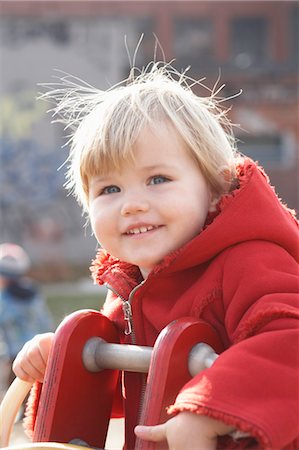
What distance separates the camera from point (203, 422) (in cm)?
169

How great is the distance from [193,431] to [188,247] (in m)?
0.49

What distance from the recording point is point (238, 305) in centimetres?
188

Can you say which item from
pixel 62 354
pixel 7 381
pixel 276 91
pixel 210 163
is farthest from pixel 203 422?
pixel 276 91

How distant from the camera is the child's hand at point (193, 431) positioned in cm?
169

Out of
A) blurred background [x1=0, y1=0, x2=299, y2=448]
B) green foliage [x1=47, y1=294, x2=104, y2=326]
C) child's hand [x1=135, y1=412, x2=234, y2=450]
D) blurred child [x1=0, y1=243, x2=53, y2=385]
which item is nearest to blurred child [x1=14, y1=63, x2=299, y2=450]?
child's hand [x1=135, y1=412, x2=234, y2=450]

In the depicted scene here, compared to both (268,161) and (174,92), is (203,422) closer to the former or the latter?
(174,92)

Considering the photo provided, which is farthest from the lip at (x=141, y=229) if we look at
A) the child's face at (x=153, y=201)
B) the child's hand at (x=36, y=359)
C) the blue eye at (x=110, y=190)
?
the child's hand at (x=36, y=359)

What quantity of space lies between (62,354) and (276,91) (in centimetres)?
1694

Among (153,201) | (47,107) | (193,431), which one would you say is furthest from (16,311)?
(47,107)

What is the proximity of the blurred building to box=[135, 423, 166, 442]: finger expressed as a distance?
52.7ft

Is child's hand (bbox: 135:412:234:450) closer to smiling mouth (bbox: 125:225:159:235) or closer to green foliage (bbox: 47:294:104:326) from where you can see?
smiling mouth (bbox: 125:225:159:235)

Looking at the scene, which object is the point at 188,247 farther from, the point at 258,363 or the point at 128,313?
the point at 258,363

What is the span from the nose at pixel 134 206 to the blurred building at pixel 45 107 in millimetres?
15794

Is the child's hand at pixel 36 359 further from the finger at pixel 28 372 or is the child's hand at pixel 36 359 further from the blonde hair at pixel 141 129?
the blonde hair at pixel 141 129
